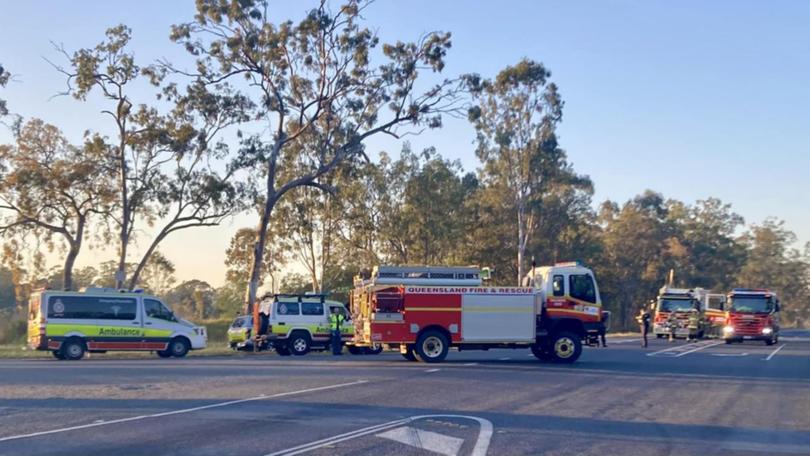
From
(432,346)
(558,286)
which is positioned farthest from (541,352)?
(432,346)

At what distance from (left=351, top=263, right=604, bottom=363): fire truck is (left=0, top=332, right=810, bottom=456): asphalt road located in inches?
58.2

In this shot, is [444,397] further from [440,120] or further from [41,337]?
[440,120]

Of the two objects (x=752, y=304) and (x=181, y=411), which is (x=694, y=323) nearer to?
(x=752, y=304)

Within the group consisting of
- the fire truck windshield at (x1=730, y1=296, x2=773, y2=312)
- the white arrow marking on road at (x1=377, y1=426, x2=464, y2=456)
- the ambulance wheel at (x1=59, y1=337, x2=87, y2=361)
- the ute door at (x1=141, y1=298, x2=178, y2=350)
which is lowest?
the white arrow marking on road at (x1=377, y1=426, x2=464, y2=456)

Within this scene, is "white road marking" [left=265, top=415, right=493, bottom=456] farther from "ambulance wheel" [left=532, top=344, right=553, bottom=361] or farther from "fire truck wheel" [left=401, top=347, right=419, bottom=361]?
"ambulance wheel" [left=532, top=344, right=553, bottom=361]

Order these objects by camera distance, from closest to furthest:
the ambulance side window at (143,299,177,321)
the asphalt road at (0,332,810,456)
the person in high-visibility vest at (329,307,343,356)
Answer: the asphalt road at (0,332,810,456)
the ambulance side window at (143,299,177,321)
the person in high-visibility vest at (329,307,343,356)

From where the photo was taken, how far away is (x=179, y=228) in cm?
4616

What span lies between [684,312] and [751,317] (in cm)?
595

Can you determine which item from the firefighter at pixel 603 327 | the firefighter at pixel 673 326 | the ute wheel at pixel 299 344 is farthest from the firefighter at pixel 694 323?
the firefighter at pixel 603 327

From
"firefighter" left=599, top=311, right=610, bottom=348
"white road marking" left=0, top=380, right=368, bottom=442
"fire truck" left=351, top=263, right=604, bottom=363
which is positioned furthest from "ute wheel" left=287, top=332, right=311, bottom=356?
"white road marking" left=0, top=380, right=368, bottom=442

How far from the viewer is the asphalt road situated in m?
11.6

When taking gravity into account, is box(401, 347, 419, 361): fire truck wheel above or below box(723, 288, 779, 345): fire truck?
→ below

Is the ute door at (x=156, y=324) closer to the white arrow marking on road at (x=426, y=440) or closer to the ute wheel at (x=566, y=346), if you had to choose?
the ute wheel at (x=566, y=346)

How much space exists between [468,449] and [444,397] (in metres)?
5.40
